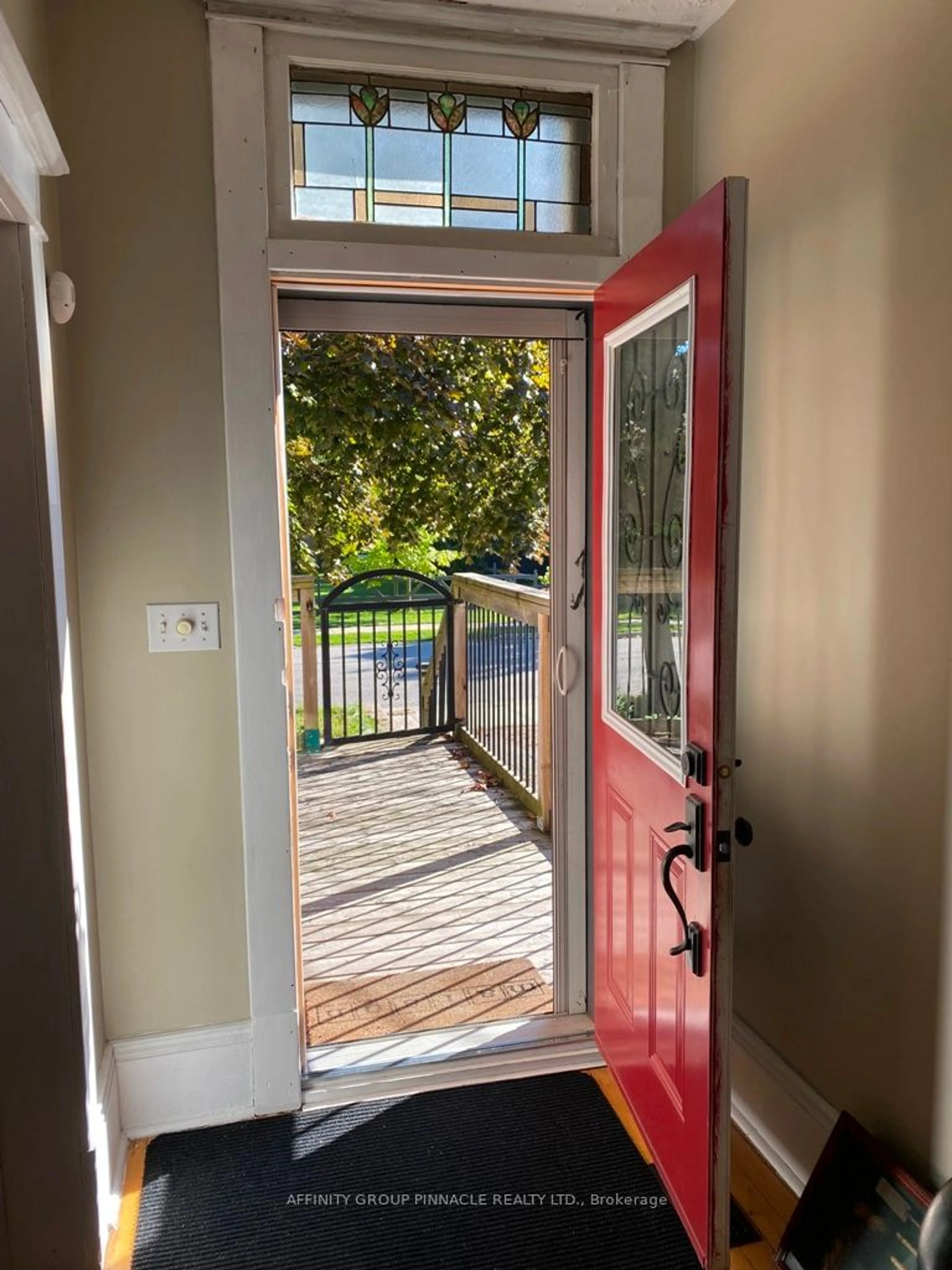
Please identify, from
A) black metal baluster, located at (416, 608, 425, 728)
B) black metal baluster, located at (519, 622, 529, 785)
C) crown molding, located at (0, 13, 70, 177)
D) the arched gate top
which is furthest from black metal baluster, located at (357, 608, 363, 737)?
crown molding, located at (0, 13, 70, 177)

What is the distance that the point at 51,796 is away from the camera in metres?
1.54

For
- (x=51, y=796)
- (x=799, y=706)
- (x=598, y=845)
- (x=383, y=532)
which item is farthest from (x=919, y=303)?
(x=383, y=532)

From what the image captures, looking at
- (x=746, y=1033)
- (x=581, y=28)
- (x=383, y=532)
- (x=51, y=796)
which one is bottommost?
(x=746, y=1033)

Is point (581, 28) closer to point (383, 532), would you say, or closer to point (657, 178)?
point (657, 178)

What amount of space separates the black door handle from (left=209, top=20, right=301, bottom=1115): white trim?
0.93 meters

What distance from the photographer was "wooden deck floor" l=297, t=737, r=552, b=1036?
3.01 metres

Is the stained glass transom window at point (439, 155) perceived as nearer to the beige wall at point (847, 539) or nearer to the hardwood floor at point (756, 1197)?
the beige wall at point (847, 539)

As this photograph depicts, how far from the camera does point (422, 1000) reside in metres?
2.64

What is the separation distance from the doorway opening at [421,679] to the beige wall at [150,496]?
0.27 metres

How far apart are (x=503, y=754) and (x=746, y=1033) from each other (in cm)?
293

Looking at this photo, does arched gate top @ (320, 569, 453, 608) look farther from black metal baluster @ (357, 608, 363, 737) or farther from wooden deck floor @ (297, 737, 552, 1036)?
A: wooden deck floor @ (297, 737, 552, 1036)

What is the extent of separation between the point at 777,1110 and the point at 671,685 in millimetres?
977

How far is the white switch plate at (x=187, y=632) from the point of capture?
1957 millimetres

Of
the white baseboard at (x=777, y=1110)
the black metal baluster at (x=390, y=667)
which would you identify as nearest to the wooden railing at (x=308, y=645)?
the black metal baluster at (x=390, y=667)
